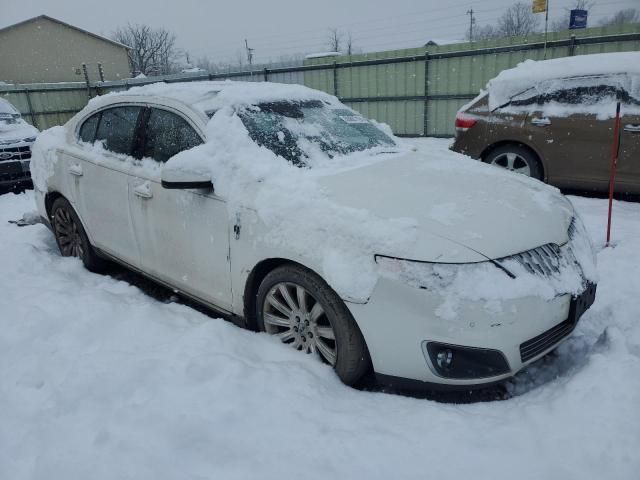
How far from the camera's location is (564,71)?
5.86 meters

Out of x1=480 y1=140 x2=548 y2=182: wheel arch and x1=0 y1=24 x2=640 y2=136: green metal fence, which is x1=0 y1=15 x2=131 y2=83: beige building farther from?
x1=480 y1=140 x2=548 y2=182: wheel arch

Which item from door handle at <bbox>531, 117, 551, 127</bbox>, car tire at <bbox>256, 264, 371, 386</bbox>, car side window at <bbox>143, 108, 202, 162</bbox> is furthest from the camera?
door handle at <bbox>531, 117, 551, 127</bbox>

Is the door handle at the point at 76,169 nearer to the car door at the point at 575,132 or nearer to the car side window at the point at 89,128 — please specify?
the car side window at the point at 89,128

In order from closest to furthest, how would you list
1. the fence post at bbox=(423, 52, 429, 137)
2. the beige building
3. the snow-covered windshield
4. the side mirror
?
the side mirror
the snow-covered windshield
the fence post at bbox=(423, 52, 429, 137)
the beige building

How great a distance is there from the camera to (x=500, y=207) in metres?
2.47

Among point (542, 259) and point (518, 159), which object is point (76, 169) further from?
point (518, 159)

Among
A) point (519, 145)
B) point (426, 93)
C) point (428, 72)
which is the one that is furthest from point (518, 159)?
point (428, 72)

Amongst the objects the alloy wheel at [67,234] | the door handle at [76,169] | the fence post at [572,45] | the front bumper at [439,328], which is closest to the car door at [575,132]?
the front bumper at [439,328]

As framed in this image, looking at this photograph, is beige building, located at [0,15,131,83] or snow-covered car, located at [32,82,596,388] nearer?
snow-covered car, located at [32,82,596,388]

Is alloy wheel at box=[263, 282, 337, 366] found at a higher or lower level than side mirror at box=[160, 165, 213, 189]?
lower

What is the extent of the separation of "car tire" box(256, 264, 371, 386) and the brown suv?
4.49 meters

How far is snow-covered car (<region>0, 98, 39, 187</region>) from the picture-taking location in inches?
301

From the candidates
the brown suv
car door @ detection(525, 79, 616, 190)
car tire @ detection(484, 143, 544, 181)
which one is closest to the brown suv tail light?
the brown suv

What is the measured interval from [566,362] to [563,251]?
0.65 meters
